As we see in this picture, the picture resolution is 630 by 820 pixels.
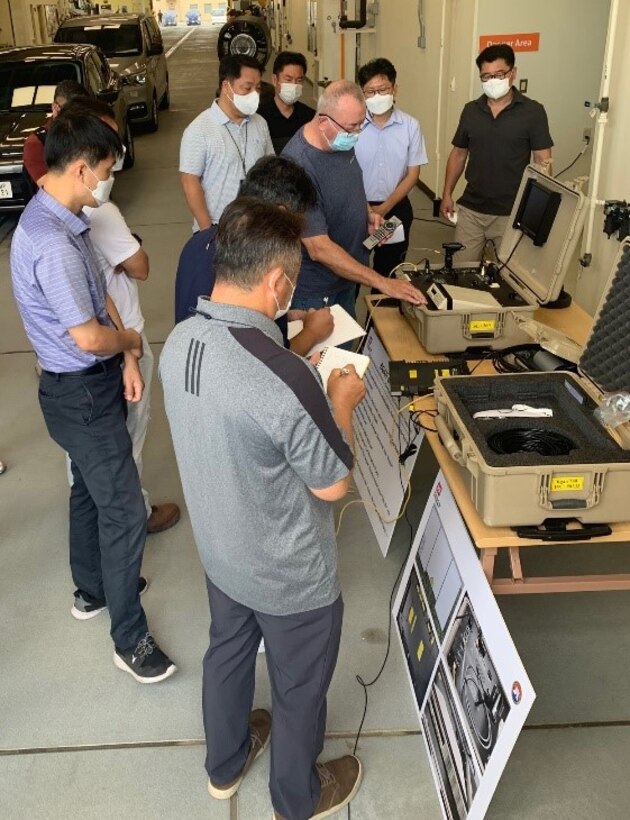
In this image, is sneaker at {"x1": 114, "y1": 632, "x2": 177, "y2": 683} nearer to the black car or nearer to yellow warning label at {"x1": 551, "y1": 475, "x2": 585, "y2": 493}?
yellow warning label at {"x1": 551, "y1": 475, "x2": 585, "y2": 493}

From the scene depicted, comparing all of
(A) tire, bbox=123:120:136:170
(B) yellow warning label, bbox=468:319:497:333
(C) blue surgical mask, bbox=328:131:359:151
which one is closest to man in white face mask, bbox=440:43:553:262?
(C) blue surgical mask, bbox=328:131:359:151

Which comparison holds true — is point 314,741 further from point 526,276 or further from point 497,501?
point 526,276

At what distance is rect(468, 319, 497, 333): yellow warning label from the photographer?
2.74 metres

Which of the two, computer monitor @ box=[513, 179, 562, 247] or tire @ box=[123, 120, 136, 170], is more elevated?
computer monitor @ box=[513, 179, 562, 247]

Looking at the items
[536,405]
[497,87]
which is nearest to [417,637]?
[536,405]

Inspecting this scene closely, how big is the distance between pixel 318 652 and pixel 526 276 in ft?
5.73

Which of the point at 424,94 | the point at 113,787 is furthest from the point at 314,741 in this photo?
the point at 424,94

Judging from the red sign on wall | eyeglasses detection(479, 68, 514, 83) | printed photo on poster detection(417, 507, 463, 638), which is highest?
the red sign on wall

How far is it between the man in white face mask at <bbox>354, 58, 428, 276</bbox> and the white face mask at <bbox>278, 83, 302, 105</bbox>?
61 cm

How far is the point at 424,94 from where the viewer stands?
821 centimetres

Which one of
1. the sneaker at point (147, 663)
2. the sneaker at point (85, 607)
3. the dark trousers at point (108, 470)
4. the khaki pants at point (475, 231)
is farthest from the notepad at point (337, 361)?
the khaki pants at point (475, 231)

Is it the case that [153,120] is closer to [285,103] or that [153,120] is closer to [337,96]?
[285,103]

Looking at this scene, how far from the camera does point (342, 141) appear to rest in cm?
304

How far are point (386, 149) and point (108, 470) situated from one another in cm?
276
